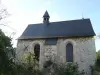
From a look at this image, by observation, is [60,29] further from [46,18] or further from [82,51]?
[82,51]

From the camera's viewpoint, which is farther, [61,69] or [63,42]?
[63,42]

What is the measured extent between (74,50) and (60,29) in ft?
12.3

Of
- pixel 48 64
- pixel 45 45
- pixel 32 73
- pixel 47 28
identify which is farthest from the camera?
pixel 47 28

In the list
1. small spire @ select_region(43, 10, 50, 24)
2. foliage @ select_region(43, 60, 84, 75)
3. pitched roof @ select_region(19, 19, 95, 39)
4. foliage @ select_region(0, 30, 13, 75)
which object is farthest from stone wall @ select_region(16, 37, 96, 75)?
foliage @ select_region(0, 30, 13, 75)

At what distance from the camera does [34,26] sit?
23391mm

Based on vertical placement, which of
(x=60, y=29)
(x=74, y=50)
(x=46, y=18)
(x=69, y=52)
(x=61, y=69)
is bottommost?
(x=61, y=69)

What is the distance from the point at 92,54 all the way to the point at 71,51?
247cm

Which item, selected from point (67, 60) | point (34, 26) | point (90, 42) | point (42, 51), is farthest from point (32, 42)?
point (90, 42)

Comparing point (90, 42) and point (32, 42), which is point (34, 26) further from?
point (90, 42)

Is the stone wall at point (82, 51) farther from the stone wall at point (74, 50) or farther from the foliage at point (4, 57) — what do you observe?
the foliage at point (4, 57)

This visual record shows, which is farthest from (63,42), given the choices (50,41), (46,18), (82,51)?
Result: (46,18)

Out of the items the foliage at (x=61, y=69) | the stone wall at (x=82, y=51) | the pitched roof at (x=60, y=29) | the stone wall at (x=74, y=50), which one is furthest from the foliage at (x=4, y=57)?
the pitched roof at (x=60, y=29)

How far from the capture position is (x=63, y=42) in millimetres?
19344

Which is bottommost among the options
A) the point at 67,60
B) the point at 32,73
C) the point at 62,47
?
the point at 32,73
